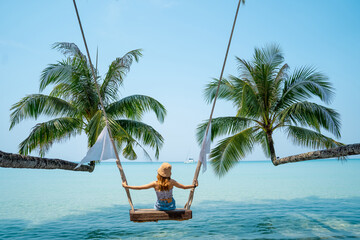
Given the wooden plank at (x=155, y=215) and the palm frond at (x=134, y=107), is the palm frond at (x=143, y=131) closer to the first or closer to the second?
Answer: the palm frond at (x=134, y=107)

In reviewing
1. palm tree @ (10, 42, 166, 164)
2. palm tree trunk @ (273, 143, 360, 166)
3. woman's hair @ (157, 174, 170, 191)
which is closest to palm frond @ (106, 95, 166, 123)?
palm tree @ (10, 42, 166, 164)

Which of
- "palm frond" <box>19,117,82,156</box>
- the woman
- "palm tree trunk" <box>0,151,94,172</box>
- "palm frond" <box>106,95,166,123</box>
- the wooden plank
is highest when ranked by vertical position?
"palm frond" <box>106,95,166,123</box>

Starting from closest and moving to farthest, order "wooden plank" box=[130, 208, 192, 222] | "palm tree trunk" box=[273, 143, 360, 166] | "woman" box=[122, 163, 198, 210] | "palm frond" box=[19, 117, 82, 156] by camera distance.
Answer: "wooden plank" box=[130, 208, 192, 222], "woman" box=[122, 163, 198, 210], "palm tree trunk" box=[273, 143, 360, 166], "palm frond" box=[19, 117, 82, 156]

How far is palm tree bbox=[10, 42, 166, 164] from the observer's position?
6.25m

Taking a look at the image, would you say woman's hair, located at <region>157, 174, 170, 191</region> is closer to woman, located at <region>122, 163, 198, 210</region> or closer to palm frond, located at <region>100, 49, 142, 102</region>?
woman, located at <region>122, 163, 198, 210</region>

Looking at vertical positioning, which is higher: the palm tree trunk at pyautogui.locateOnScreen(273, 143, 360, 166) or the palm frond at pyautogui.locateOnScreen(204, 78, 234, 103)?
the palm frond at pyautogui.locateOnScreen(204, 78, 234, 103)

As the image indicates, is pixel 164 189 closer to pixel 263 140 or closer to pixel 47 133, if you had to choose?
pixel 47 133

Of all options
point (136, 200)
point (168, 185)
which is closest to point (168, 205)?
point (168, 185)

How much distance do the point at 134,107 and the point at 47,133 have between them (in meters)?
2.03

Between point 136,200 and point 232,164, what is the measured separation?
7.10 m

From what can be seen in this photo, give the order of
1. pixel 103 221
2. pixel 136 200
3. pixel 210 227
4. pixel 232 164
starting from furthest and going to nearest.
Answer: pixel 136 200 < pixel 103 221 < pixel 210 227 < pixel 232 164

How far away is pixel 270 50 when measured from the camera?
7594mm

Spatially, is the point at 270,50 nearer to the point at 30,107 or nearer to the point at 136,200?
the point at 30,107

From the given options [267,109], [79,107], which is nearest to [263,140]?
[267,109]
